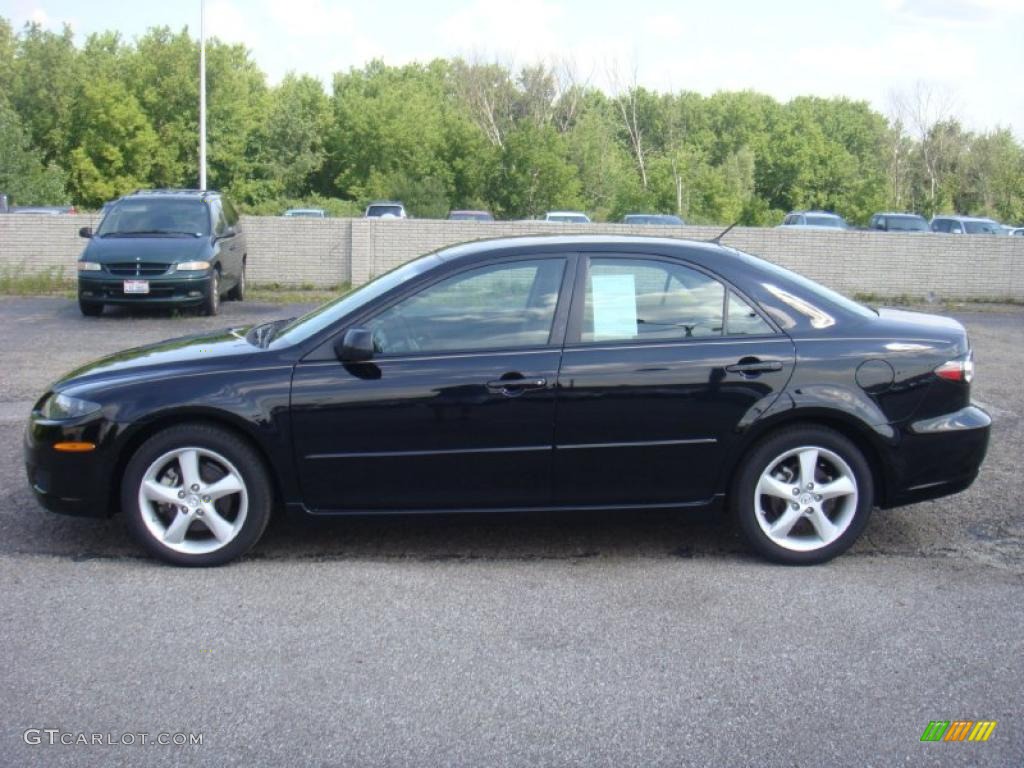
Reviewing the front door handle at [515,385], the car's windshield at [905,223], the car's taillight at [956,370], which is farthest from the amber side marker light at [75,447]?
the car's windshield at [905,223]

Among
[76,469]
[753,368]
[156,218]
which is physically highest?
[156,218]

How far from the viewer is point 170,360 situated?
221 inches

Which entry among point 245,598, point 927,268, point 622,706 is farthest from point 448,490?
point 927,268

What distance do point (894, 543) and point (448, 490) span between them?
7.60ft

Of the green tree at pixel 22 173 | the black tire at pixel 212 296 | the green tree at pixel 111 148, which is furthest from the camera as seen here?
the green tree at pixel 111 148

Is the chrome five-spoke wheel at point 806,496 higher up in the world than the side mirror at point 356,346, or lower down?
lower down

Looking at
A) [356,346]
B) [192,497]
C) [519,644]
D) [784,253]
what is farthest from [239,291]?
[519,644]

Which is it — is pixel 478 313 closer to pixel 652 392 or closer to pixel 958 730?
pixel 652 392

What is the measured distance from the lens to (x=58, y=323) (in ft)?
49.9

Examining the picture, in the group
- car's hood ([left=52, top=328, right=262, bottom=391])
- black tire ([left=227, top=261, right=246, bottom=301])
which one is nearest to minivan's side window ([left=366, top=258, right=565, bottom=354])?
car's hood ([left=52, top=328, right=262, bottom=391])

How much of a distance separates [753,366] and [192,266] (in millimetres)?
11418

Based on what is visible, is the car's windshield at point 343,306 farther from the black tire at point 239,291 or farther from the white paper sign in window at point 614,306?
the black tire at point 239,291

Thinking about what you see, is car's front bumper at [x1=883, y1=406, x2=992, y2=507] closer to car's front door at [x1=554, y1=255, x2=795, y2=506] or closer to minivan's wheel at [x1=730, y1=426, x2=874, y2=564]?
minivan's wheel at [x1=730, y1=426, x2=874, y2=564]

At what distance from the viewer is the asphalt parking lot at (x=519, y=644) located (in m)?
3.73
